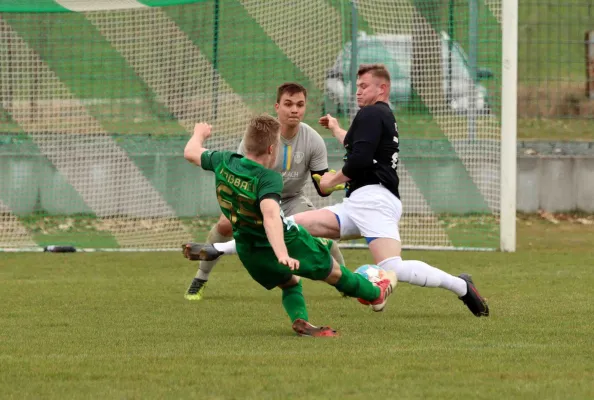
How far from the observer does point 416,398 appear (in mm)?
5238

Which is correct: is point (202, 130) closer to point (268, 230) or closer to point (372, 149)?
point (268, 230)

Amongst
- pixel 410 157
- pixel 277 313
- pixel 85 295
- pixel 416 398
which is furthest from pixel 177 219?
pixel 416 398

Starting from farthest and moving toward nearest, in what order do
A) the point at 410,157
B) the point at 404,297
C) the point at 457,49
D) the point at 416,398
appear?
the point at 410,157
the point at 457,49
the point at 404,297
the point at 416,398

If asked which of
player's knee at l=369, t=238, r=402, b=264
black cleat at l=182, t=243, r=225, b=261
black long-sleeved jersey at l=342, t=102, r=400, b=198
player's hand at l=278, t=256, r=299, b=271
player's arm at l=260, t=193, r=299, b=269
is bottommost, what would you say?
player's knee at l=369, t=238, r=402, b=264

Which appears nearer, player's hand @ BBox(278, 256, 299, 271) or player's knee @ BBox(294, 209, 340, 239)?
player's hand @ BBox(278, 256, 299, 271)

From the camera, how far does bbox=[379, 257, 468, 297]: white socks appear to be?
8.00m

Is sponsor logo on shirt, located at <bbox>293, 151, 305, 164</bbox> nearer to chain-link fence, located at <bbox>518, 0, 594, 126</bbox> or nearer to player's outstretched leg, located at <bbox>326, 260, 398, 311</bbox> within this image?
player's outstretched leg, located at <bbox>326, 260, 398, 311</bbox>

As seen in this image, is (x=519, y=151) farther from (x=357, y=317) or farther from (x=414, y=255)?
(x=357, y=317)

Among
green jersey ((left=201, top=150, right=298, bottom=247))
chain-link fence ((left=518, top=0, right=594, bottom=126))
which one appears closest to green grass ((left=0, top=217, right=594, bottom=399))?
green jersey ((left=201, top=150, right=298, bottom=247))

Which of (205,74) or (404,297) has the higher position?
(205,74)

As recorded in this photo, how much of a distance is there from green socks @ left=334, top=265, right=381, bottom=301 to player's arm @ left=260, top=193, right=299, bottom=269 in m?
0.61

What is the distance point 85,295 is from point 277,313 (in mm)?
1863

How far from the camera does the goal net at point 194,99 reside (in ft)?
45.2

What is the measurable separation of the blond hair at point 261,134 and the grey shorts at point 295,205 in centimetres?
277
